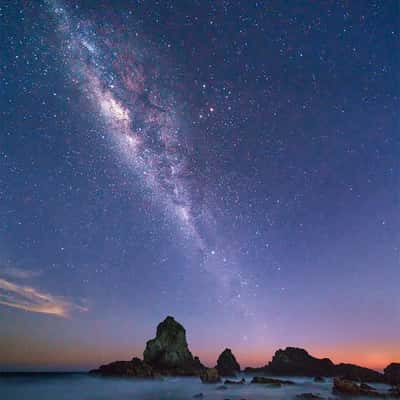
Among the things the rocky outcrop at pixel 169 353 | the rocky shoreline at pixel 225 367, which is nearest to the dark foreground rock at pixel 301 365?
the rocky shoreline at pixel 225 367

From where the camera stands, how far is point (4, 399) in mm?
51344

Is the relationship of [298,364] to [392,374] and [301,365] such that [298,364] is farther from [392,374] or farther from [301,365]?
[392,374]

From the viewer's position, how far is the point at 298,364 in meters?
125

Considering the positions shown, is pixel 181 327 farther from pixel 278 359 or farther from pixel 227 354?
pixel 278 359

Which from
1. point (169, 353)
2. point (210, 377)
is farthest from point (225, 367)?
point (210, 377)

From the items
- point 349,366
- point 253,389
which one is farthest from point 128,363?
point 349,366

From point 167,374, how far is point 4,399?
171ft

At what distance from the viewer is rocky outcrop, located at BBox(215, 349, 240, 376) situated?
4813 inches

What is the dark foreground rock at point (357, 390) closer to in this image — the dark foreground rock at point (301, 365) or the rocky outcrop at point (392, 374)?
the rocky outcrop at point (392, 374)

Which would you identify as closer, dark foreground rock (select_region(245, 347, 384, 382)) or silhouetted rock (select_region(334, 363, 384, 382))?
silhouetted rock (select_region(334, 363, 384, 382))

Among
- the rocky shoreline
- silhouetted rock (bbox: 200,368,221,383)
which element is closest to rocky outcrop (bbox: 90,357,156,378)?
the rocky shoreline

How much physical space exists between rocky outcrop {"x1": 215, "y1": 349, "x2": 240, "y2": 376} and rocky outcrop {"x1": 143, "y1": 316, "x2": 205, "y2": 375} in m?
22.8

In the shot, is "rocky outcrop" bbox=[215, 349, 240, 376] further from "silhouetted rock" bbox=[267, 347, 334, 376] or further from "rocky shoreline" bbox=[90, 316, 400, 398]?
"silhouetted rock" bbox=[267, 347, 334, 376]

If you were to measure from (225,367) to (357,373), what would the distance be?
4976 cm
